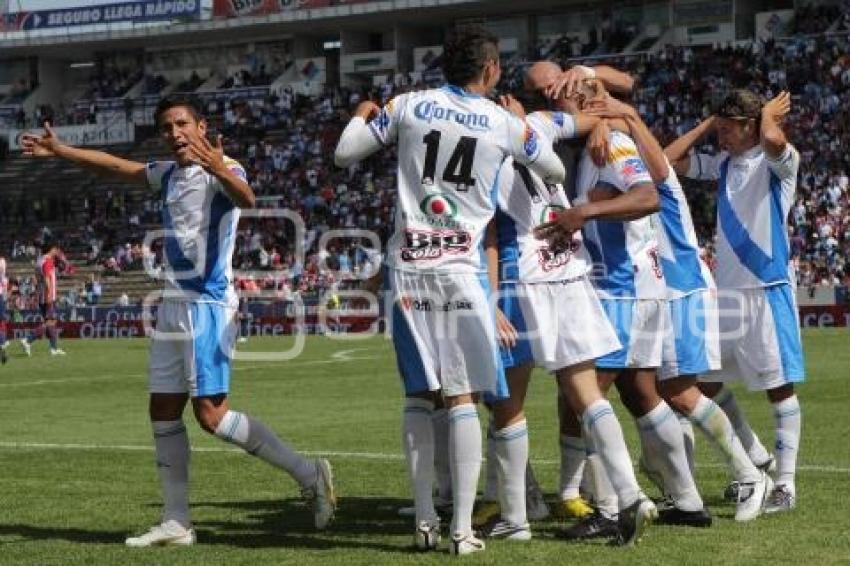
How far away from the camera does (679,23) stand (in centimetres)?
5691

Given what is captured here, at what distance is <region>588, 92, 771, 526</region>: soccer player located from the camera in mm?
9406

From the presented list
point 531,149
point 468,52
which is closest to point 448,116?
point 468,52

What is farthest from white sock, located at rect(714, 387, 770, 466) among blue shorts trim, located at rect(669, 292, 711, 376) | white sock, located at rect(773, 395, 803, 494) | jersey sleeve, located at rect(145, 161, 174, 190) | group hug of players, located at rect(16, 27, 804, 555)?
jersey sleeve, located at rect(145, 161, 174, 190)

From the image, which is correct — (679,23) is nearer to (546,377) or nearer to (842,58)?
(842,58)

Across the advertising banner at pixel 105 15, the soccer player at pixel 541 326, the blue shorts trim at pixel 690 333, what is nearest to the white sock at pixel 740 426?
the blue shorts trim at pixel 690 333

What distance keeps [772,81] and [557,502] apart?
4232cm

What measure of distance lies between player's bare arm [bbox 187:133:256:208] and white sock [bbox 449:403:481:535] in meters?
1.53

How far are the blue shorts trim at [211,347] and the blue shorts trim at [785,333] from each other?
3.36 m

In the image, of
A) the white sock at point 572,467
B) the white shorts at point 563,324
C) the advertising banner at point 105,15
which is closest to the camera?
the white shorts at point 563,324

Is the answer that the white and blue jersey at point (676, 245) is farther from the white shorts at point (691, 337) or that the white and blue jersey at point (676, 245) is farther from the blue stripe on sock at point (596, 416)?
the blue stripe on sock at point (596, 416)

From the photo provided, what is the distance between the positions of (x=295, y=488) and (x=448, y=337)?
11.1ft

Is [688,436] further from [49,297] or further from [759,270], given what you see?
[49,297]

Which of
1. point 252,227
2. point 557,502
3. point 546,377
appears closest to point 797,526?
point 557,502

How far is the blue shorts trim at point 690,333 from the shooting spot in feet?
30.9
